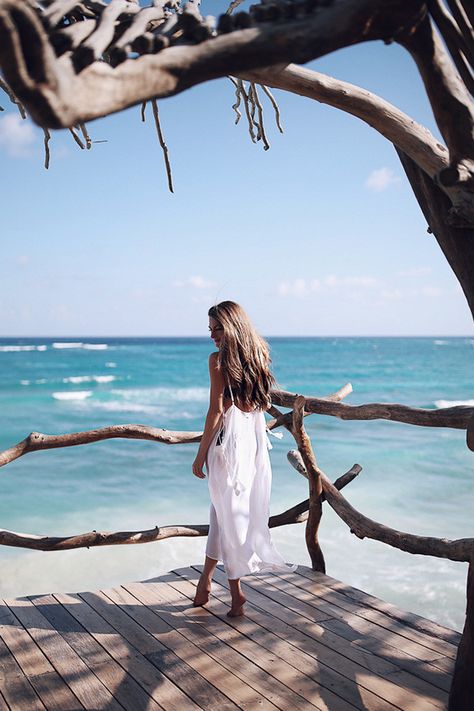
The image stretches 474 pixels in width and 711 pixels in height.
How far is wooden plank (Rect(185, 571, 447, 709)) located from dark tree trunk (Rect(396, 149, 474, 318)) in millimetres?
1404

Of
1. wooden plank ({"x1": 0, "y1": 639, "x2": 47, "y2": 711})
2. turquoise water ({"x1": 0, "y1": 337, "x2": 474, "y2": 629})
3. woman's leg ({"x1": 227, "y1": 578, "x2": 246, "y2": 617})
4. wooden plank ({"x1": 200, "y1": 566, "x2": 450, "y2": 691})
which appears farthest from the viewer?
turquoise water ({"x1": 0, "y1": 337, "x2": 474, "y2": 629})

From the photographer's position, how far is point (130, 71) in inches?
55.4

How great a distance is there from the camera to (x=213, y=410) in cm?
320

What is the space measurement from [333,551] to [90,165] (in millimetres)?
28409

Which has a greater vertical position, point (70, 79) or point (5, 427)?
point (70, 79)

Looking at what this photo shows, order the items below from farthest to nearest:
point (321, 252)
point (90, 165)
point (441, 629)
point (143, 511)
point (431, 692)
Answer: point (321, 252), point (90, 165), point (143, 511), point (441, 629), point (431, 692)

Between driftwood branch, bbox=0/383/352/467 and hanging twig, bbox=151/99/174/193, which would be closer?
hanging twig, bbox=151/99/174/193

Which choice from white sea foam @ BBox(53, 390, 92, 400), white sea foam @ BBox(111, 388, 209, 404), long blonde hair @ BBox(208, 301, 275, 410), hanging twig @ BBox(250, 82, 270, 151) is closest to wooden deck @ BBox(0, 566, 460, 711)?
long blonde hair @ BBox(208, 301, 275, 410)

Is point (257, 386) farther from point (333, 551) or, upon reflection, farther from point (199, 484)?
point (199, 484)

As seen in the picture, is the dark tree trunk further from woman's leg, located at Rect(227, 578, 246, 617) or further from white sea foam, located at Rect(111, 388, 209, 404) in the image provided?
white sea foam, located at Rect(111, 388, 209, 404)

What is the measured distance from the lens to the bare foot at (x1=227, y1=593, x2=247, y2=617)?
3.22 m

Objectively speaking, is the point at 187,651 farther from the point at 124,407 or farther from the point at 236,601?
the point at 124,407

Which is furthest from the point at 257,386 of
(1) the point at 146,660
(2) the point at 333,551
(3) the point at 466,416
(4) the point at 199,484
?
(4) the point at 199,484

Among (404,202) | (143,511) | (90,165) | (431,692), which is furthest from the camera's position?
(404,202)
